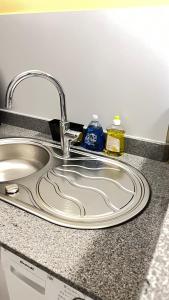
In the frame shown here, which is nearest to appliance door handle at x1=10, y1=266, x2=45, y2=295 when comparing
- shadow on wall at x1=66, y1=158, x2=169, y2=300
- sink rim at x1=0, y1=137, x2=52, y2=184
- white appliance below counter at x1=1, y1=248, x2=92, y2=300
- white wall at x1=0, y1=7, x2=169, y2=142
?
white appliance below counter at x1=1, y1=248, x2=92, y2=300

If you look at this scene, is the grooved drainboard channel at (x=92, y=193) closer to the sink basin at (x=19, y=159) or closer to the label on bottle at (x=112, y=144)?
the label on bottle at (x=112, y=144)

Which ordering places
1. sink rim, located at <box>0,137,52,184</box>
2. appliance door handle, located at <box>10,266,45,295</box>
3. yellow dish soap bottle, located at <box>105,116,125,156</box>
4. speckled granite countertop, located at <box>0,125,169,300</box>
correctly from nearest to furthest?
speckled granite countertop, located at <box>0,125,169,300</box>, appliance door handle, located at <box>10,266,45,295</box>, yellow dish soap bottle, located at <box>105,116,125,156</box>, sink rim, located at <box>0,137,52,184</box>

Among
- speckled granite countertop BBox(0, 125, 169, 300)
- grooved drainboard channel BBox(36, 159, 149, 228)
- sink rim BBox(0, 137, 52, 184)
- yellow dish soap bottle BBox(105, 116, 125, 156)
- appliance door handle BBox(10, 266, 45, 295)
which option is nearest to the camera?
speckled granite countertop BBox(0, 125, 169, 300)

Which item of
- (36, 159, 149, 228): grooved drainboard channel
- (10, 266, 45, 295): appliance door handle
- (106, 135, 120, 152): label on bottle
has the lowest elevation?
(10, 266, 45, 295): appliance door handle

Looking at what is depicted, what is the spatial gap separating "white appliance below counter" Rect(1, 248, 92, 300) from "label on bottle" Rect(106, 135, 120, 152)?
0.61 m

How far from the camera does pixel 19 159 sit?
4.20ft

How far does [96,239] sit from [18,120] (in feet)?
3.16

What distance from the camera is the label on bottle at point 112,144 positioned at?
1032 mm

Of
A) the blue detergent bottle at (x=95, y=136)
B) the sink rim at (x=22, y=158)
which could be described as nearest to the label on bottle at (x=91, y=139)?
the blue detergent bottle at (x=95, y=136)

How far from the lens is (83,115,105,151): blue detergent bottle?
107 centimetres

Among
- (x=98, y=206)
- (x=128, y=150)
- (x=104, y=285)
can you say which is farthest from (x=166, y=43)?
(x=104, y=285)

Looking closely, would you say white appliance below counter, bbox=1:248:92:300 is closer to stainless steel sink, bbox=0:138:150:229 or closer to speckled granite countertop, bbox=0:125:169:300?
speckled granite countertop, bbox=0:125:169:300

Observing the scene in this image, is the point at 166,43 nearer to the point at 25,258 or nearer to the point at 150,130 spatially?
the point at 150,130

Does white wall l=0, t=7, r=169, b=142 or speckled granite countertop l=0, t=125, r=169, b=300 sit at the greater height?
white wall l=0, t=7, r=169, b=142
